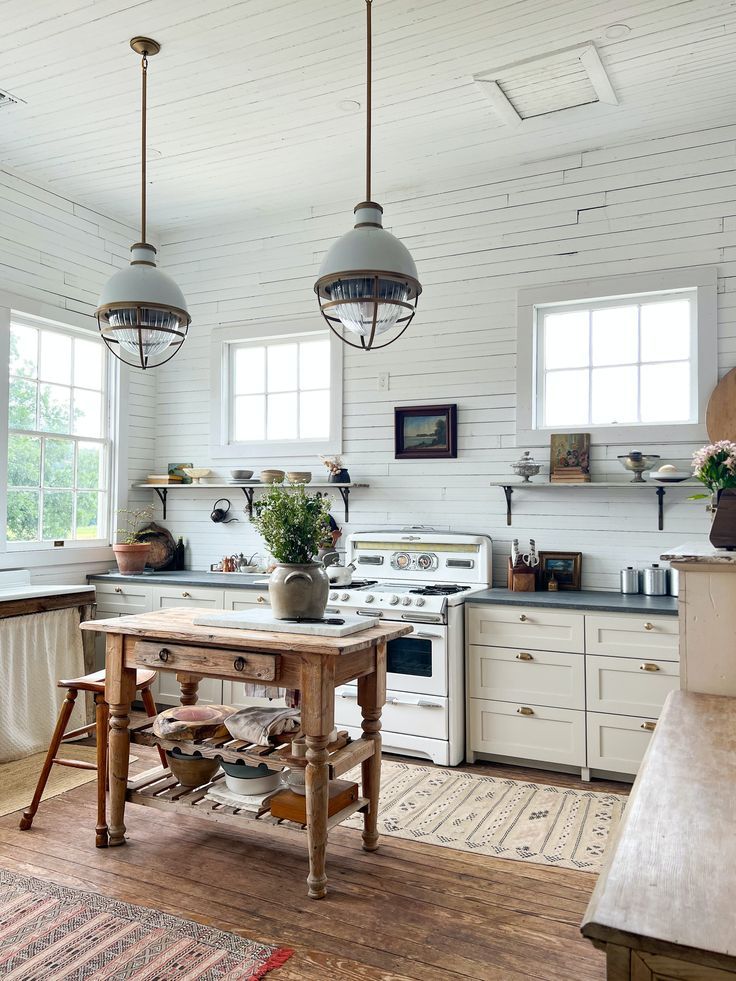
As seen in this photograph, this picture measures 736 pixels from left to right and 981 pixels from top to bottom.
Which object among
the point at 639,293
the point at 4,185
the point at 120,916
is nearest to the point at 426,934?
the point at 120,916

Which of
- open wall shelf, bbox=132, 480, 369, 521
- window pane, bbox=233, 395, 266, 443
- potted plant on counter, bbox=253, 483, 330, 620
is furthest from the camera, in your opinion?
window pane, bbox=233, 395, 266, 443

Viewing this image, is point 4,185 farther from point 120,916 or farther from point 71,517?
point 120,916

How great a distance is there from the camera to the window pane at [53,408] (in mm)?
5059

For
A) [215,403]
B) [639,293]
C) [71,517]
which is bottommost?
[71,517]

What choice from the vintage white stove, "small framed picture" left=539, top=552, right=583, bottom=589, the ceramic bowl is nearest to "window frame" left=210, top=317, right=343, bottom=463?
the vintage white stove

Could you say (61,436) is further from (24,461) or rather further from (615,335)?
(615,335)

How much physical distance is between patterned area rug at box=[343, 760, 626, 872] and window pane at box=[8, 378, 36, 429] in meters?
2.99

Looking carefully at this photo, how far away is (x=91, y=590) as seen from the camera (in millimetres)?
4828

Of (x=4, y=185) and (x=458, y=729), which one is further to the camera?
(x=4, y=185)

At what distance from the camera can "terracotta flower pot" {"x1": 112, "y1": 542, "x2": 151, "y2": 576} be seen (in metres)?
5.32

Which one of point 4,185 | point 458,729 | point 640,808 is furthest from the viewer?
point 4,185

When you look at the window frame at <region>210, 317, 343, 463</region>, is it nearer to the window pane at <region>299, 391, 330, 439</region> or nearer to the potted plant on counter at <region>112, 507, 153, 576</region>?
the window pane at <region>299, 391, 330, 439</region>

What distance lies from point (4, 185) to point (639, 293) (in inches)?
154

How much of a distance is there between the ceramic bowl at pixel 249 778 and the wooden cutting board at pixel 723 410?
2900mm
